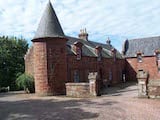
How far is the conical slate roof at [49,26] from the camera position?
32.2 metres

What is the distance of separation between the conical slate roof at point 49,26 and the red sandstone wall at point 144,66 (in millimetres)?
20909

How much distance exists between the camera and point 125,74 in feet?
172

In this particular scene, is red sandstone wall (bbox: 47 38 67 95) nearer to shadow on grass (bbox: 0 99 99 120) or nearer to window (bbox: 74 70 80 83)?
window (bbox: 74 70 80 83)

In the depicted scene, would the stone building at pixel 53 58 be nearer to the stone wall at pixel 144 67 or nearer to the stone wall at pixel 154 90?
the stone wall at pixel 154 90

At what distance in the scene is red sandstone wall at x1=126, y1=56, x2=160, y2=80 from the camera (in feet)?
159

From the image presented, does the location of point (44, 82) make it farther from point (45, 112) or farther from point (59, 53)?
point (45, 112)

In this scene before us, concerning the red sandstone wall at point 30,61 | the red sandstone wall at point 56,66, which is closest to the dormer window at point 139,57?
the red sandstone wall at point 30,61

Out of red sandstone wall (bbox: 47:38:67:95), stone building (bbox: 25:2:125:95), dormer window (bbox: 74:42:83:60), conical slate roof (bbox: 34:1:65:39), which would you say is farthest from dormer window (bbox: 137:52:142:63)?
red sandstone wall (bbox: 47:38:67:95)

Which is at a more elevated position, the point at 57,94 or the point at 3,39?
the point at 3,39

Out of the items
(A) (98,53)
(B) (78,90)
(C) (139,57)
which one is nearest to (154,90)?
(B) (78,90)

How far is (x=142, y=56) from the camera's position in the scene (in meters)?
49.7

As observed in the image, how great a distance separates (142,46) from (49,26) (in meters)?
23.5

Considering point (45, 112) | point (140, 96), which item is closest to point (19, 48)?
point (140, 96)

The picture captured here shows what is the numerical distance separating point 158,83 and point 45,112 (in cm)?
1046
